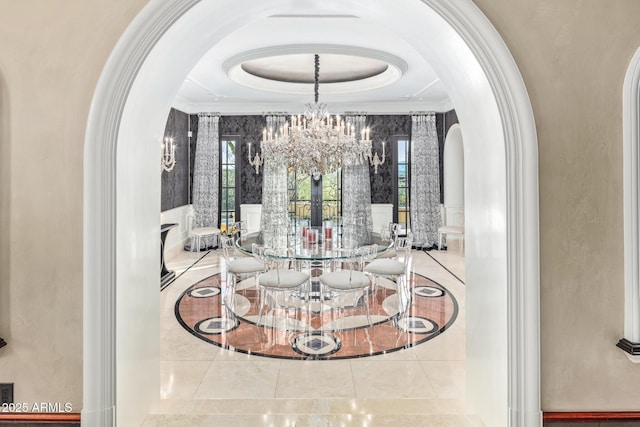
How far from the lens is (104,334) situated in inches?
72.4

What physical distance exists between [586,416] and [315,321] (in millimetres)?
2975

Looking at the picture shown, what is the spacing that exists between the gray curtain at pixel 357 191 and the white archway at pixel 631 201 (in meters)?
7.22

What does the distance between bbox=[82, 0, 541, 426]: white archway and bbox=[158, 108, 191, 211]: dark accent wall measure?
6.11 meters

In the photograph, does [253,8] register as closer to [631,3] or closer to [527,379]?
[631,3]

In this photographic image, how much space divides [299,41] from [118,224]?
152 inches

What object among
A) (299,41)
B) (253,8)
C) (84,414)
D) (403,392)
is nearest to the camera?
(84,414)

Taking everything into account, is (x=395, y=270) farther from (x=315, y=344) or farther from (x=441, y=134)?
(x=441, y=134)

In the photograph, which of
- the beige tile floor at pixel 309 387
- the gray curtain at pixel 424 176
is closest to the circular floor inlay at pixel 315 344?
the beige tile floor at pixel 309 387

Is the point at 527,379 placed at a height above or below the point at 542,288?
below

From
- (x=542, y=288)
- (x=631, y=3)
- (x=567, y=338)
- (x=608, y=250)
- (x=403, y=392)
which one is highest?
(x=631, y=3)

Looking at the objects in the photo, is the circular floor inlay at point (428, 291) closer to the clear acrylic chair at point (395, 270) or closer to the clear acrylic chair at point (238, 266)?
the clear acrylic chair at point (395, 270)

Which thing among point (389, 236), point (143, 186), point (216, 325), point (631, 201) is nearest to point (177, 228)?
point (216, 325)

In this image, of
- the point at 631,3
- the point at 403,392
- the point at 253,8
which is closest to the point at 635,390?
the point at 403,392

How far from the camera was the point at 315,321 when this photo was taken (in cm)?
454
